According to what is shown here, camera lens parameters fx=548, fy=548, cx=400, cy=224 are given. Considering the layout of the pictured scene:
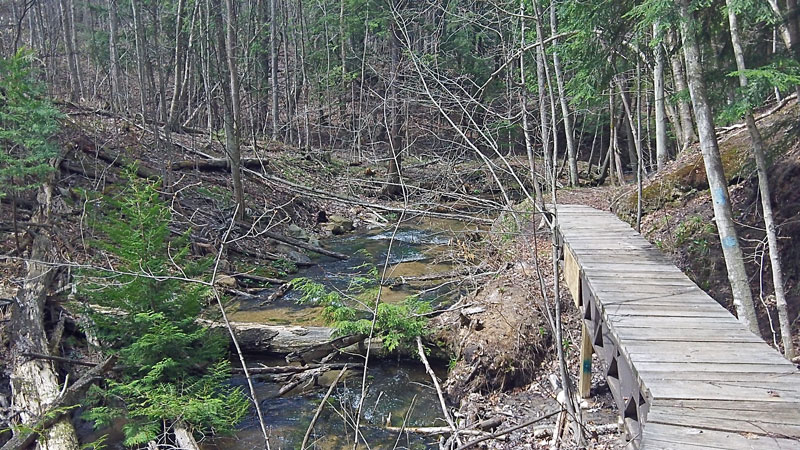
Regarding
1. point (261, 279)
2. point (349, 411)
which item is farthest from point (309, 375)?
point (261, 279)

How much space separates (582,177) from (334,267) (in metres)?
12.2

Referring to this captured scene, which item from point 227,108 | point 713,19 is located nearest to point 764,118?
point 713,19

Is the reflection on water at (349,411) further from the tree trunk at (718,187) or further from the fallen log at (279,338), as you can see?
the tree trunk at (718,187)

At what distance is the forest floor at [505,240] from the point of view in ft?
20.1

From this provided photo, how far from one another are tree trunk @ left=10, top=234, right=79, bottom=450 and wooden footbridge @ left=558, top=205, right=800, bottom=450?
15.4 feet

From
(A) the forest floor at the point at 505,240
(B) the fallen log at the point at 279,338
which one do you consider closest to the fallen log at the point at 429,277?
(A) the forest floor at the point at 505,240

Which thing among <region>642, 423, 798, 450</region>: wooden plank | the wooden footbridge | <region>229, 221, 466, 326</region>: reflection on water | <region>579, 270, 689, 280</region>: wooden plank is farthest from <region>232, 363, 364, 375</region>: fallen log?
<region>642, 423, 798, 450</region>: wooden plank

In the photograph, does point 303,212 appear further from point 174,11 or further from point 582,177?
point 174,11

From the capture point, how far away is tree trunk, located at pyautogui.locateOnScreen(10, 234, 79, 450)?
5289 millimetres

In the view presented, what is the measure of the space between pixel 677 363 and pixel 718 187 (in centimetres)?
254

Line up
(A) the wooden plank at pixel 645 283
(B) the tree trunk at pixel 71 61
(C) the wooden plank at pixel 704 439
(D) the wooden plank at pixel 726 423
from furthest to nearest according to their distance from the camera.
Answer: (B) the tree trunk at pixel 71 61 < (A) the wooden plank at pixel 645 283 < (D) the wooden plank at pixel 726 423 < (C) the wooden plank at pixel 704 439

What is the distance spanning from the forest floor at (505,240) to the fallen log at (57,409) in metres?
0.76

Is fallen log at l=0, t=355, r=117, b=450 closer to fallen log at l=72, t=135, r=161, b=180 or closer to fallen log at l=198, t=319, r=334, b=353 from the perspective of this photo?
fallen log at l=198, t=319, r=334, b=353

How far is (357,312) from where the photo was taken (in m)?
9.28
